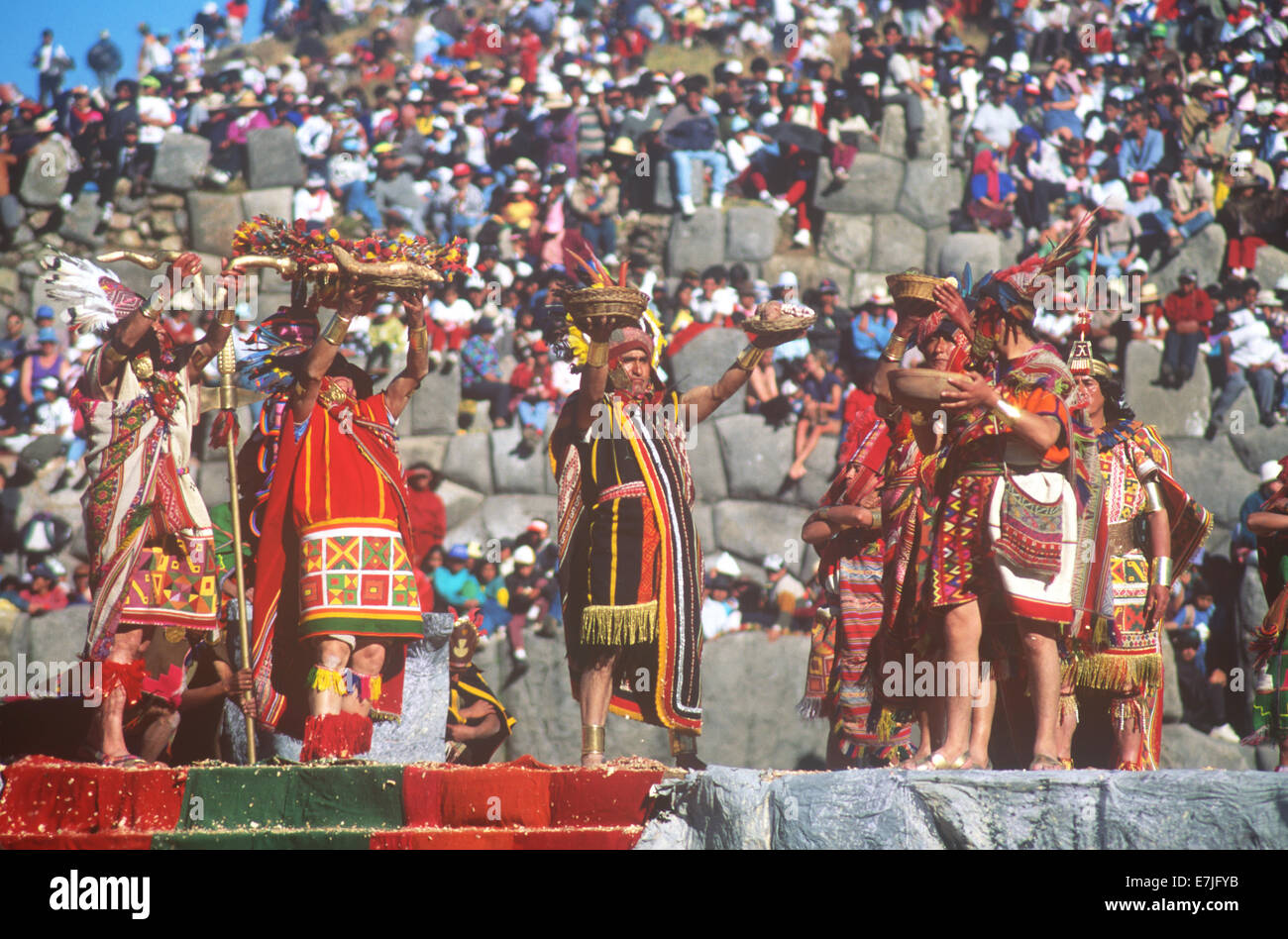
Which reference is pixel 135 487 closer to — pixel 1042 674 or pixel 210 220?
pixel 1042 674

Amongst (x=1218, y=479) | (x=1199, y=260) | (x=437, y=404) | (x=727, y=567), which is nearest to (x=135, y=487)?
(x=727, y=567)

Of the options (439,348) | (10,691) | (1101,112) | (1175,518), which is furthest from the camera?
(1101,112)

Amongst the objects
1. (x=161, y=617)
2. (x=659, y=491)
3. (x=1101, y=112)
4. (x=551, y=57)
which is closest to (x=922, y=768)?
(x=659, y=491)

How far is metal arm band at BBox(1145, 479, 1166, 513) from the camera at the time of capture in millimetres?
7922

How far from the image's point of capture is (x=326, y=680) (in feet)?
21.4

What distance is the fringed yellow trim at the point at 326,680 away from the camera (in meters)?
6.50

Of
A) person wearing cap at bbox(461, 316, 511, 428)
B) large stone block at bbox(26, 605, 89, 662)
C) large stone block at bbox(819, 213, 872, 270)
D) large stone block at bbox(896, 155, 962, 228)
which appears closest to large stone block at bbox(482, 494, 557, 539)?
person wearing cap at bbox(461, 316, 511, 428)

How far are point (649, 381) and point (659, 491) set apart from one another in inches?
22.8

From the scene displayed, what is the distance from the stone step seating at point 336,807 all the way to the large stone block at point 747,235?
1083 cm

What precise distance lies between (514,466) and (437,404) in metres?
1.15

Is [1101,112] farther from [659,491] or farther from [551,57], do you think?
[659,491]

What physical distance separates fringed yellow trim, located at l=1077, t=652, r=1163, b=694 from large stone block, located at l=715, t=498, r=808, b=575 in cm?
556

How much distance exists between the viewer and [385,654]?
7.17 meters

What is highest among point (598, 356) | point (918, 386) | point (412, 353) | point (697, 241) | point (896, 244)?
point (896, 244)
